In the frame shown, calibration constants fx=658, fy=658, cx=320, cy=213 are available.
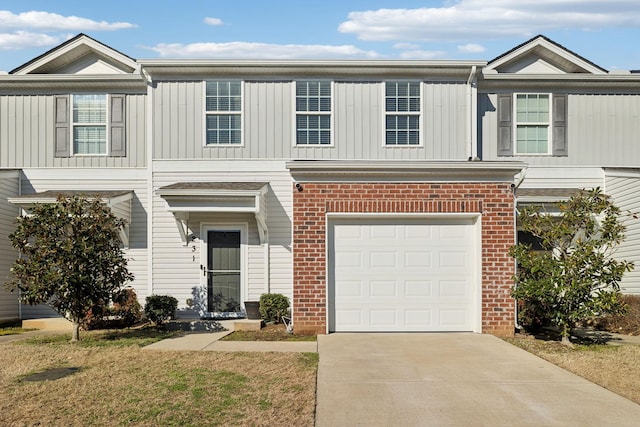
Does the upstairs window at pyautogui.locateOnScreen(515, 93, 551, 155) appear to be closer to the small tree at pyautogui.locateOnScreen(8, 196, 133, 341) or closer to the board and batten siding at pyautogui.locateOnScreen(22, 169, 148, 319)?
the board and batten siding at pyautogui.locateOnScreen(22, 169, 148, 319)

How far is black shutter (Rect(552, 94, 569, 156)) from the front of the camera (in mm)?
16344

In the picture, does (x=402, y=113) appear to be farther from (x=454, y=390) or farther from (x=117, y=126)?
(x=454, y=390)

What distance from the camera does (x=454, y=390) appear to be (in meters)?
7.89

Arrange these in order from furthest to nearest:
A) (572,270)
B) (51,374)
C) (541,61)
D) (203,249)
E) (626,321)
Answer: (541,61) < (203,249) < (626,321) < (572,270) < (51,374)

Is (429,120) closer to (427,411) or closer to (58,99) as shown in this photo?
(58,99)

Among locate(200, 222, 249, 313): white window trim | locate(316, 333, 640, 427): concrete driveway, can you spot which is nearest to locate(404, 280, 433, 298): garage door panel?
locate(316, 333, 640, 427): concrete driveway

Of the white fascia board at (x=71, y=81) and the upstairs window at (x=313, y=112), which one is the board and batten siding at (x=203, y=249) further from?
the white fascia board at (x=71, y=81)

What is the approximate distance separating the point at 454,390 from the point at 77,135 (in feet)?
39.3

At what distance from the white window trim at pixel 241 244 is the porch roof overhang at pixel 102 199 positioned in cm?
179

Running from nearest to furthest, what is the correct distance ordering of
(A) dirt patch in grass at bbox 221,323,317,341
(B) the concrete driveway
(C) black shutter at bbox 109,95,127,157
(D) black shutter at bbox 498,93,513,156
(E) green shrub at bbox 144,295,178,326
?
(B) the concrete driveway < (A) dirt patch in grass at bbox 221,323,317,341 < (E) green shrub at bbox 144,295,178,326 < (C) black shutter at bbox 109,95,127,157 < (D) black shutter at bbox 498,93,513,156

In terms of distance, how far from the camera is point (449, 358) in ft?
32.5

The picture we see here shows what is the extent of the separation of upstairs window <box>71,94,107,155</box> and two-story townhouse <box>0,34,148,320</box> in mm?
25

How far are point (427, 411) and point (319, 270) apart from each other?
558cm

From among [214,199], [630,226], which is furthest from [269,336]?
[630,226]
